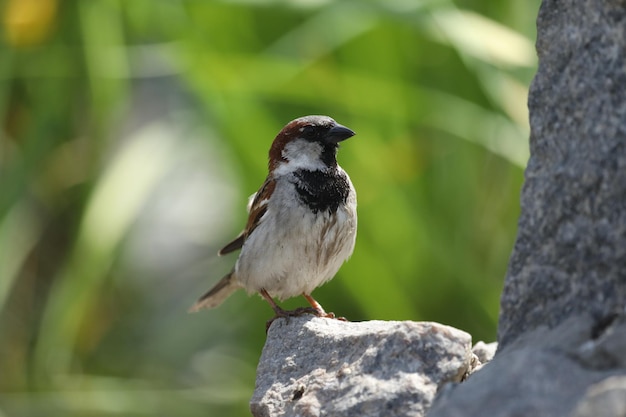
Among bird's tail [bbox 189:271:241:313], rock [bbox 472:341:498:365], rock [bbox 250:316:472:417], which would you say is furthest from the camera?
bird's tail [bbox 189:271:241:313]

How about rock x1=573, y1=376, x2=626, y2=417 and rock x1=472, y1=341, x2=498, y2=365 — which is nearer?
rock x1=573, y1=376, x2=626, y2=417

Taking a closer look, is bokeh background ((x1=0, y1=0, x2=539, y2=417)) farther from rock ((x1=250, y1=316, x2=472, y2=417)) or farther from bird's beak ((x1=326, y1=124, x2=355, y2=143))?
rock ((x1=250, y1=316, x2=472, y2=417))

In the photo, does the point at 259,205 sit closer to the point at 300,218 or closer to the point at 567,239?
the point at 300,218

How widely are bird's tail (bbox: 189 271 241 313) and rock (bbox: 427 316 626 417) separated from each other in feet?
5.04

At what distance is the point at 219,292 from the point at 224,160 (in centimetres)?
104

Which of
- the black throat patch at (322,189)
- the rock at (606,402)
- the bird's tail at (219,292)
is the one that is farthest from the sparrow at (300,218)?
the rock at (606,402)

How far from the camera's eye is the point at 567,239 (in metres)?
1.49

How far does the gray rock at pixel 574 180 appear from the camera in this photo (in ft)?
4.76

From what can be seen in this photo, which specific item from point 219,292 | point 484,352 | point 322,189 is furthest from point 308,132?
point 484,352

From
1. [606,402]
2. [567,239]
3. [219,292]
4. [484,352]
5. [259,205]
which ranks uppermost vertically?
[567,239]

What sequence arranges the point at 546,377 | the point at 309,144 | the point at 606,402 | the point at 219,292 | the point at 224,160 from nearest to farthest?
the point at 606,402, the point at 546,377, the point at 309,144, the point at 219,292, the point at 224,160

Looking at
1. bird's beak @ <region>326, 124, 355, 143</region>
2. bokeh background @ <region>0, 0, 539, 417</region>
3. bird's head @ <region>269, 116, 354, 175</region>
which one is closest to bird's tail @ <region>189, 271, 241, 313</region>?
bird's head @ <region>269, 116, 354, 175</region>

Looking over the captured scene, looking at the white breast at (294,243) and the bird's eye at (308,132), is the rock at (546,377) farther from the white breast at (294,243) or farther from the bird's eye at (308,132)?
the bird's eye at (308,132)

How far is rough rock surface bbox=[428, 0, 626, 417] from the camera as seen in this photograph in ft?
4.46
